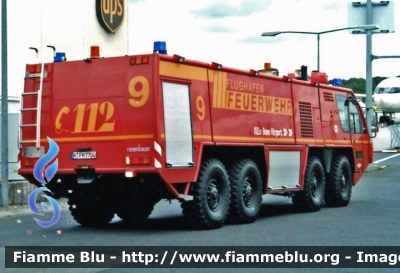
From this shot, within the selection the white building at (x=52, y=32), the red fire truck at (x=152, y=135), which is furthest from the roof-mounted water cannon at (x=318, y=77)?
the white building at (x=52, y=32)

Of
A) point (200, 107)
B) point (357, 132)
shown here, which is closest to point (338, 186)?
point (357, 132)

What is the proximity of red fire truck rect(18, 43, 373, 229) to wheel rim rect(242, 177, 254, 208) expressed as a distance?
0.02 m

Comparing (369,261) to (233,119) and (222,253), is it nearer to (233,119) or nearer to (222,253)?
(222,253)

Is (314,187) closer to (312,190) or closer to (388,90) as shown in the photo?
(312,190)

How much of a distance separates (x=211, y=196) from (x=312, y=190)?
14.8ft

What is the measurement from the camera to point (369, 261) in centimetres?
1027

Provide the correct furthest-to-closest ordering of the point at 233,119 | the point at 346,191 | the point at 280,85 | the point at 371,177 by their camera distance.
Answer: the point at 371,177 → the point at 346,191 → the point at 280,85 → the point at 233,119

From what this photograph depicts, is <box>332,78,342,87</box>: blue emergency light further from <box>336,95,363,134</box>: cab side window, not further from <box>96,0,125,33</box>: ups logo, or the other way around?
<box>96,0,125,33</box>: ups logo

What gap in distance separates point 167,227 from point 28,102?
2.92 meters

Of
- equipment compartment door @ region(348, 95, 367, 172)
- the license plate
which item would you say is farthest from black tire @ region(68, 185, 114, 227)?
equipment compartment door @ region(348, 95, 367, 172)

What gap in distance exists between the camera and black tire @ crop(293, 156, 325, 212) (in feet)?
57.1

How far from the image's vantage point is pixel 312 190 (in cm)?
1789

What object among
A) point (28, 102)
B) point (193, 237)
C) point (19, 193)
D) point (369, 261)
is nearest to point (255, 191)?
point (193, 237)

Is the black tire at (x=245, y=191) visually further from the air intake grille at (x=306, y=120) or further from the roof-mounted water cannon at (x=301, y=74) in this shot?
the roof-mounted water cannon at (x=301, y=74)
